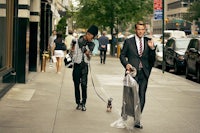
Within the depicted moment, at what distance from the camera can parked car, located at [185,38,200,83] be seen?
65.7 ft

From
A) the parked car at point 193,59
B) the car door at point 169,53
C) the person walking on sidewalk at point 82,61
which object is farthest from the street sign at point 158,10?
the person walking on sidewalk at point 82,61

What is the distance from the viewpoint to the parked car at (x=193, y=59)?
20.0 meters

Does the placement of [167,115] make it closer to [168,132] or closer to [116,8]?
[168,132]

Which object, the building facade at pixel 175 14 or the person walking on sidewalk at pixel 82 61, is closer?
the person walking on sidewalk at pixel 82 61

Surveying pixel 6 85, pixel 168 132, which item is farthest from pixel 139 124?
pixel 6 85

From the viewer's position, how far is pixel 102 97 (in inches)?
525

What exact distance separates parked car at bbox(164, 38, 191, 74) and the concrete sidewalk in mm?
7390

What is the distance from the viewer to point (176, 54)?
2462 centimetres

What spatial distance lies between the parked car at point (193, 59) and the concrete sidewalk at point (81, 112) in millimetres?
3373

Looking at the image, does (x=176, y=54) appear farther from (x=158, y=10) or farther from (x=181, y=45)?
(x=158, y=10)

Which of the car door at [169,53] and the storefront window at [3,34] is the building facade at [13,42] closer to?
the storefront window at [3,34]

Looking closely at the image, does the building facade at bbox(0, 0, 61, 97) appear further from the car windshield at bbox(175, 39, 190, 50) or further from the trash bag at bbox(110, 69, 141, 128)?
the car windshield at bbox(175, 39, 190, 50)

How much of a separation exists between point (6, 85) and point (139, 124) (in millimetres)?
5274

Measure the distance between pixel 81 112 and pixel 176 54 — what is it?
14.5 metres
